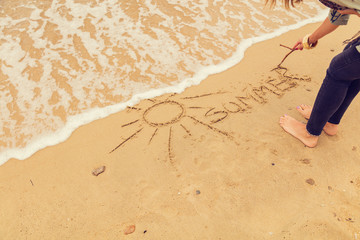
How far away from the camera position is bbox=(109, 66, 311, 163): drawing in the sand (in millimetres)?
2250

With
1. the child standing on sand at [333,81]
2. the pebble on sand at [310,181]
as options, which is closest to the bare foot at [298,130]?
the child standing on sand at [333,81]

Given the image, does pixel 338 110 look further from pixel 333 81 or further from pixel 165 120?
pixel 165 120

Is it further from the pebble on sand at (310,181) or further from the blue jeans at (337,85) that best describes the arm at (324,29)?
the pebble on sand at (310,181)

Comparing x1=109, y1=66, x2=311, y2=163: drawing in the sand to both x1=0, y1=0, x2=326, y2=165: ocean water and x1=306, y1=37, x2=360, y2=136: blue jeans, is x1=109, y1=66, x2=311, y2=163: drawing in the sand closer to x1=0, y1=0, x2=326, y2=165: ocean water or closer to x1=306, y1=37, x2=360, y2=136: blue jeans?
x1=0, y1=0, x2=326, y2=165: ocean water

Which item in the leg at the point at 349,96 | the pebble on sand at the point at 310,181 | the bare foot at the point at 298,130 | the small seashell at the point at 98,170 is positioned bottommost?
the small seashell at the point at 98,170

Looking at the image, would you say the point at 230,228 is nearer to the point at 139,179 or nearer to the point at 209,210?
the point at 209,210

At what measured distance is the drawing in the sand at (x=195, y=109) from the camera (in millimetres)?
2250

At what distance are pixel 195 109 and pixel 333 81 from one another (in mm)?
1213

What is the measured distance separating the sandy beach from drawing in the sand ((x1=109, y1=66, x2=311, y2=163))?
1cm

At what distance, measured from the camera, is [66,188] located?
190 cm

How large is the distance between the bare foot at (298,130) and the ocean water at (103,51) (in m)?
1.06

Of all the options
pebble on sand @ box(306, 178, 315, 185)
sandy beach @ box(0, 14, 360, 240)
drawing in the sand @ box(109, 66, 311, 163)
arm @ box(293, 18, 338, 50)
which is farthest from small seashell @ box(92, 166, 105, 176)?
arm @ box(293, 18, 338, 50)

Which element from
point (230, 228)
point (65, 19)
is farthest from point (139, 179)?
point (65, 19)

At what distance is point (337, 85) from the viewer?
163 cm
